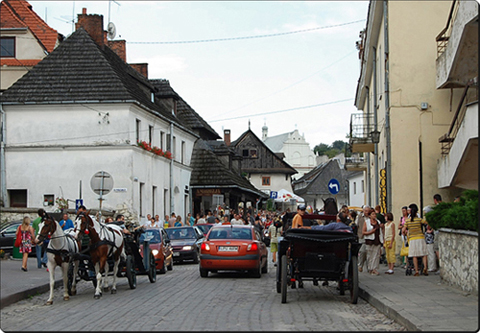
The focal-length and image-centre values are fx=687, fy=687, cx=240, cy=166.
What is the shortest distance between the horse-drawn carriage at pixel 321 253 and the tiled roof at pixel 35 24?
32.3 metres

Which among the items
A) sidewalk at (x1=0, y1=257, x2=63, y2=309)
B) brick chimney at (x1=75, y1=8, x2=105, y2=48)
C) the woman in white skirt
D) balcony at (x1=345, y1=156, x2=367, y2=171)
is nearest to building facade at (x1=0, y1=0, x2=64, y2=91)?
brick chimney at (x1=75, y1=8, x2=105, y2=48)

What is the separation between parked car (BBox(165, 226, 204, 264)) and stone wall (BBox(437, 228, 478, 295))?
40.3ft

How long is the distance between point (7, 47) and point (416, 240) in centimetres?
3052

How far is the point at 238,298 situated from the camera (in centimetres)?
1370

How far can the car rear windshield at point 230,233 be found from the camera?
19906mm

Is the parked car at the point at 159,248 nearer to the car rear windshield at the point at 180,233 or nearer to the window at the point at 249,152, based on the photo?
the car rear windshield at the point at 180,233

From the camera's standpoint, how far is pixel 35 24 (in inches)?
1695

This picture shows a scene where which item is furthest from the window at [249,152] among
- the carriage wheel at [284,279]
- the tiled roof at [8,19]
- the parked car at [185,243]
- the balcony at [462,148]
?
the carriage wheel at [284,279]

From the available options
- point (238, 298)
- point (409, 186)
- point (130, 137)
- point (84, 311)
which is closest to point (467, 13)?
point (409, 186)

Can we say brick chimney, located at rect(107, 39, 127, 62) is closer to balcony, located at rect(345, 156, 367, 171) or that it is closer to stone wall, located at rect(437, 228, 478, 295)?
balcony, located at rect(345, 156, 367, 171)

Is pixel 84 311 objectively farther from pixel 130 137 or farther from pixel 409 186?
pixel 130 137

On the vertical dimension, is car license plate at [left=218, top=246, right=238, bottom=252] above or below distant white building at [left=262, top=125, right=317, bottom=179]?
below

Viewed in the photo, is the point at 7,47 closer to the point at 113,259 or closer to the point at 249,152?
the point at 113,259

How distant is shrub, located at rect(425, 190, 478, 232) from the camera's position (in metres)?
12.6
